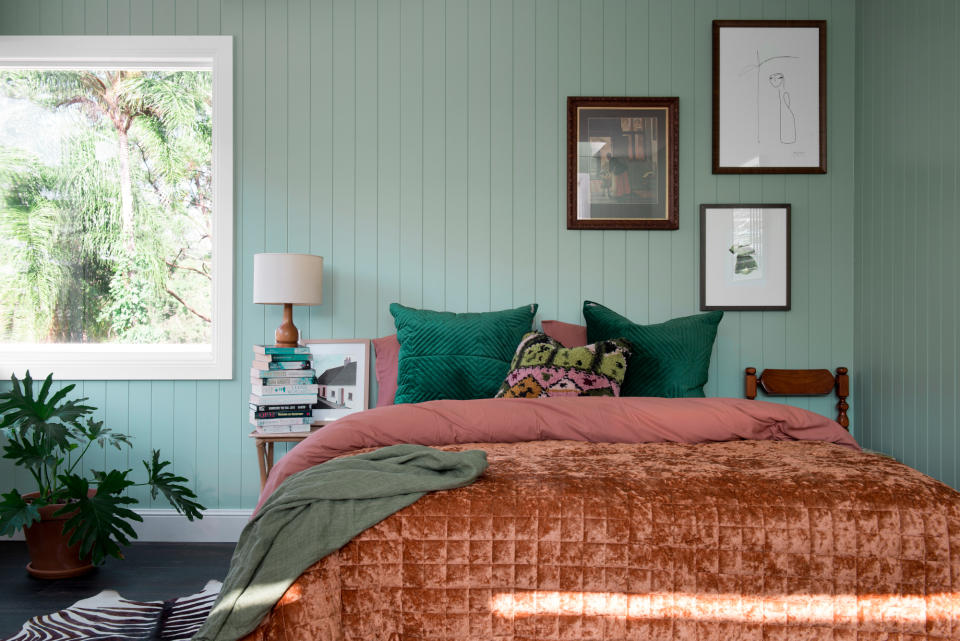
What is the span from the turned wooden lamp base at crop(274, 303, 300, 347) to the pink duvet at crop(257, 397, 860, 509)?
1.03 metres

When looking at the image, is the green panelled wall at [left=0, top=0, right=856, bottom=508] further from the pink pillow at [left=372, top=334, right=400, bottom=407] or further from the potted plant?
the potted plant

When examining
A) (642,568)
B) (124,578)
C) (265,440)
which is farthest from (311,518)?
(124,578)

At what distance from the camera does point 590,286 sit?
317 centimetres

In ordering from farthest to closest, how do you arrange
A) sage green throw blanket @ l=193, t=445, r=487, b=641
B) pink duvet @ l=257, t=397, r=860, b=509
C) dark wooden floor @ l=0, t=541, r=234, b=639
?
1. dark wooden floor @ l=0, t=541, r=234, b=639
2. pink duvet @ l=257, t=397, r=860, b=509
3. sage green throw blanket @ l=193, t=445, r=487, b=641

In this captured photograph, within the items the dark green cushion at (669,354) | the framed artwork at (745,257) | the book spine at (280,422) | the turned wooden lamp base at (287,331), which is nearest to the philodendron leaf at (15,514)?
the book spine at (280,422)

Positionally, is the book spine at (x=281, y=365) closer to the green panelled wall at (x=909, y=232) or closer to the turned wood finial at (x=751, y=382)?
the turned wood finial at (x=751, y=382)

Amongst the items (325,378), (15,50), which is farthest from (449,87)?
(15,50)

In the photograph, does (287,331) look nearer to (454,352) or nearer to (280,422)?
(280,422)

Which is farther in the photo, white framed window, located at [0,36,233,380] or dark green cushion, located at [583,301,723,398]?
white framed window, located at [0,36,233,380]

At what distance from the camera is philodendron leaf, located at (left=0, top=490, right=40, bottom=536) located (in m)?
2.43

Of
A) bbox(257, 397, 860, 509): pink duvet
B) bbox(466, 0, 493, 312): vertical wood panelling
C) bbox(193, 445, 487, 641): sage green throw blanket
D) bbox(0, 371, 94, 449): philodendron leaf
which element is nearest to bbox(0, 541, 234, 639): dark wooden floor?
bbox(0, 371, 94, 449): philodendron leaf

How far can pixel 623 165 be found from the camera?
3166mm

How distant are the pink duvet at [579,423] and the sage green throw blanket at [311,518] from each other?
0.42 metres

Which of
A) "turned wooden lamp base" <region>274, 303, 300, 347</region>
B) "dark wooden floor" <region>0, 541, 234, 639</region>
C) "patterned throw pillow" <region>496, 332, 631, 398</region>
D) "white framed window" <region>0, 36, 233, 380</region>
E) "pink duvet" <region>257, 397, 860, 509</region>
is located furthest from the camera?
"white framed window" <region>0, 36, 233, 380</region>
